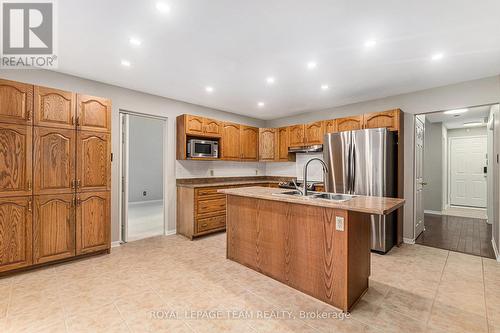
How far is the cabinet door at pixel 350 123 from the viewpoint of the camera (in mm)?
4148

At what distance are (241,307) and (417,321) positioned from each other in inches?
58.3

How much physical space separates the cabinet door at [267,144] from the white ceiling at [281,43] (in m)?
1.88

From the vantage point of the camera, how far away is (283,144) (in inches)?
221

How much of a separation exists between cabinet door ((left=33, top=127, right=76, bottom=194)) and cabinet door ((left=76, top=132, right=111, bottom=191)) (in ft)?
0.25

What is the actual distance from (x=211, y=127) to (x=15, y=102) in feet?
9.33

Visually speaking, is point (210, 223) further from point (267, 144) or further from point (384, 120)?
point (384, 120)

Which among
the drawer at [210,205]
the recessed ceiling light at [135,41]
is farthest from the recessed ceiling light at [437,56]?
the drawer at [210,205]

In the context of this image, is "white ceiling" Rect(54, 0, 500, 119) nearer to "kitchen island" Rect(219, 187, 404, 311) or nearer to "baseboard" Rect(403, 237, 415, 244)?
"kitchen island" Rect(219, 187, 404, 311)

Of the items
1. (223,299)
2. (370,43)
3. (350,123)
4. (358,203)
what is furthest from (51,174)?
(350,123)

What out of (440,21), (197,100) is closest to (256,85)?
(197,100)

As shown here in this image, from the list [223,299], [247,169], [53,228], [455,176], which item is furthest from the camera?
[455,176]

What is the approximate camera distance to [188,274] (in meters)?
2.79

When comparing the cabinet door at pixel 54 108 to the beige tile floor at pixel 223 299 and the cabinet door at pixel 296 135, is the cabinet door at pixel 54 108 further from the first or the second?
the cabinet door at pixel 296 135

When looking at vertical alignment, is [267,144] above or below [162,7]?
below
